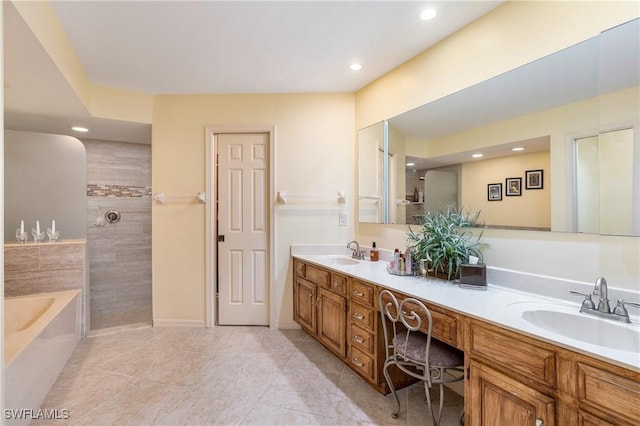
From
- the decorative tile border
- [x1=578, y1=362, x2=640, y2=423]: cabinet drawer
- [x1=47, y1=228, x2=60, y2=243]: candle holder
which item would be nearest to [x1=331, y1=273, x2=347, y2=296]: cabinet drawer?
[x1=578, y1=362, x2=640, y2=423]: cabinet drawer

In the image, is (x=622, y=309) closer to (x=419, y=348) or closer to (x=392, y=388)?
(x=419, y=348)

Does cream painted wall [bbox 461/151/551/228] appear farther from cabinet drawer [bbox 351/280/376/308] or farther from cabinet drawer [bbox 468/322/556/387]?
cabinet drawer [bbox 351/280/376/308]

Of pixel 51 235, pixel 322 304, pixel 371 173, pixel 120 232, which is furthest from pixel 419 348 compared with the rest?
pixel 120 232

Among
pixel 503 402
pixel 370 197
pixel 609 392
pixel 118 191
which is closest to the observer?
pixel 609 392

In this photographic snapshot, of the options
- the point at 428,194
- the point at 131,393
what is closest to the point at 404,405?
the point at 428,194

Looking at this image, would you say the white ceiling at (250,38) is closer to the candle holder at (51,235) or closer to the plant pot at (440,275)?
the candle holder at (51,235)

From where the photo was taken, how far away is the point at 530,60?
5.36ft

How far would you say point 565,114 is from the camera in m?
1.51

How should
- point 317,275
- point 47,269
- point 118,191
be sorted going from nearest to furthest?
point 317,275 < point 47,269 < point 118,191

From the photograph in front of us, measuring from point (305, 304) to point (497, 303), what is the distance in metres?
1.75

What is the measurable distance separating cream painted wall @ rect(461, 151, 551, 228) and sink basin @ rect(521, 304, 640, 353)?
460 millimetres

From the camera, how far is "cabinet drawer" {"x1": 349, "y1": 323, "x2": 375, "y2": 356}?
202cm

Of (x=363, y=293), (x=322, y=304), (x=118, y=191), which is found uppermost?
(x=118, y=191)

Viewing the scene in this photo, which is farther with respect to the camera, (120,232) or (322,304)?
(120,232)
